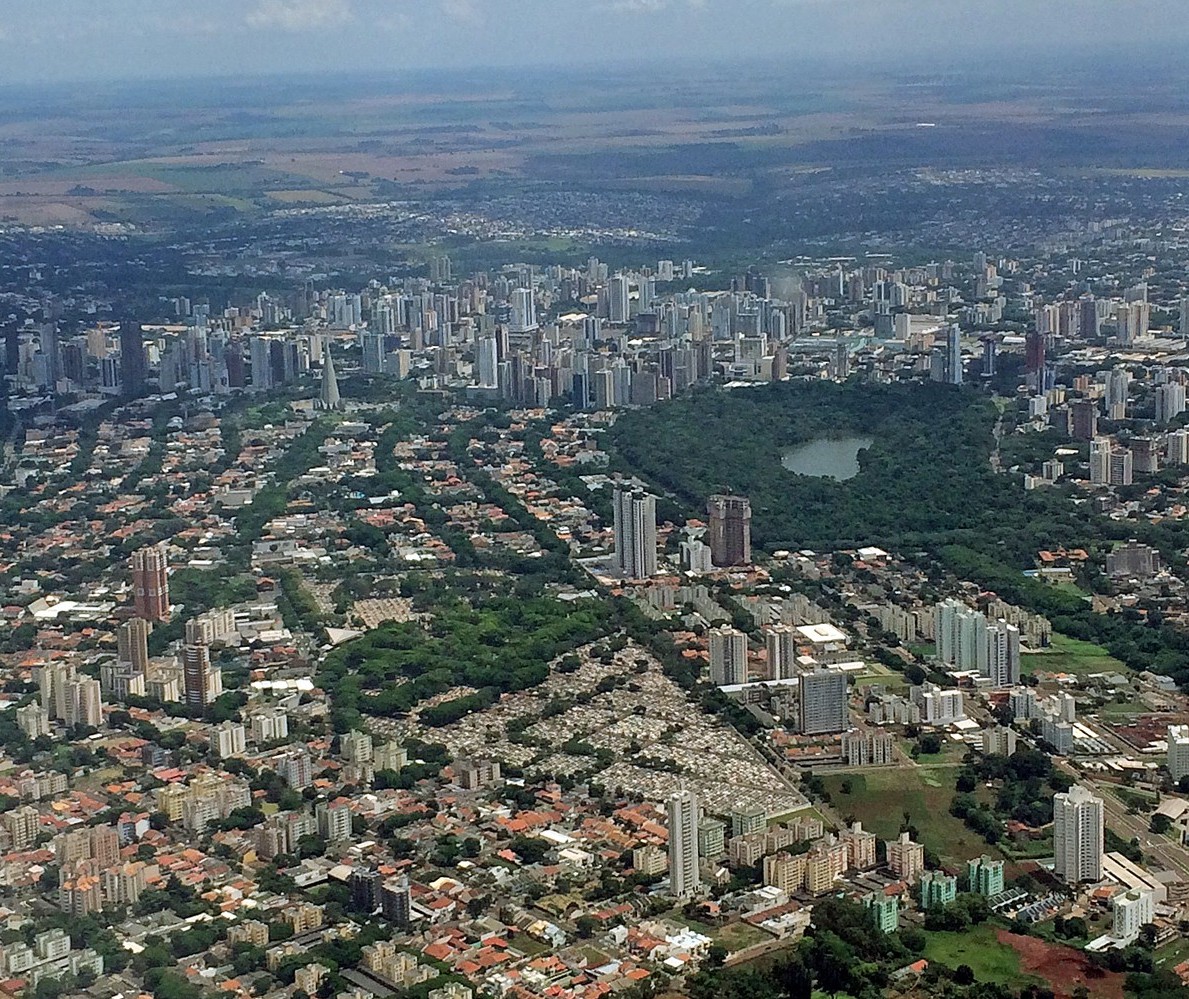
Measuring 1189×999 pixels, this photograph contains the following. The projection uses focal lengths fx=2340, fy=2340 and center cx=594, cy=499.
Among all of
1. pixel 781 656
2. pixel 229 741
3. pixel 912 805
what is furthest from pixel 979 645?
pixel 229 741

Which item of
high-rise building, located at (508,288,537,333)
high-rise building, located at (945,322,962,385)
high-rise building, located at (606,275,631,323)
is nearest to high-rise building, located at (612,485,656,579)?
high-rise building, located at (945,322,962,385)

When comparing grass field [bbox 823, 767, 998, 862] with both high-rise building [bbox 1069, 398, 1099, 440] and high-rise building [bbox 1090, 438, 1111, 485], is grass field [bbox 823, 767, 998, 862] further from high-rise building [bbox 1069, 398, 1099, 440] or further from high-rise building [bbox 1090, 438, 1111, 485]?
high-rise building [bbox 1069, 398, 1099, 440]

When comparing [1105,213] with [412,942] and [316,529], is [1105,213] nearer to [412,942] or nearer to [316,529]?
[316,529]

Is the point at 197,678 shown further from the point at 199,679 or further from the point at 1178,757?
the point at 1178,757

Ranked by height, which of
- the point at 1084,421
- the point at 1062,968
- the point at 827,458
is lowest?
the point at 827,458

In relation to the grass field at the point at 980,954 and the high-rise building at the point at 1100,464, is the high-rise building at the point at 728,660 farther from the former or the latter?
the high-rise building at the point at 1100,464
